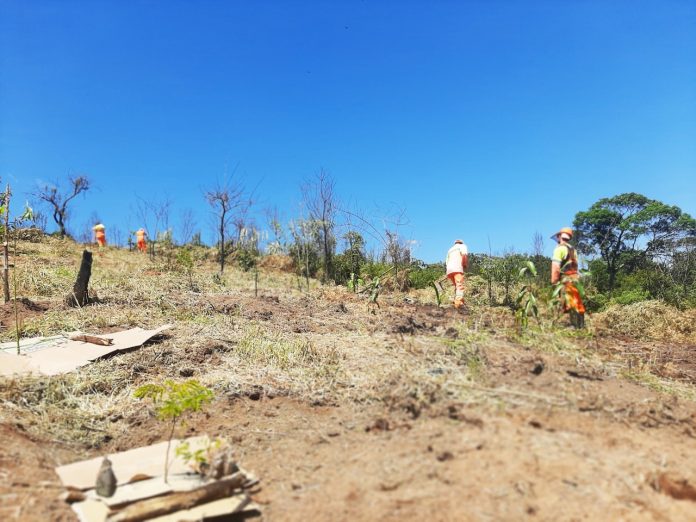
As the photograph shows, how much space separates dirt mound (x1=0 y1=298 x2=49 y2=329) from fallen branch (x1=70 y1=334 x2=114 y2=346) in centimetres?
153

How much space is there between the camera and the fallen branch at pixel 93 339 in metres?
5.73

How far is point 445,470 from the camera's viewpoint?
2.74 meters

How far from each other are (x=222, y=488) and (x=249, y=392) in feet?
5.85

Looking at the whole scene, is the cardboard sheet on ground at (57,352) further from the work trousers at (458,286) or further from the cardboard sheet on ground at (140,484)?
the work trousers at (458,286)

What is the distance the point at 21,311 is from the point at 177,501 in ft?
20.3

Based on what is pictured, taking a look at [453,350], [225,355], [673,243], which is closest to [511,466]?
[453,350]

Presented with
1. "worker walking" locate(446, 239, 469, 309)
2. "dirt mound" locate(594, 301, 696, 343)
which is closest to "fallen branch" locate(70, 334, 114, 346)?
"worker walking" locate(446, 239, 469, 309)

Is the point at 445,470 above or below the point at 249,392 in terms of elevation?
below

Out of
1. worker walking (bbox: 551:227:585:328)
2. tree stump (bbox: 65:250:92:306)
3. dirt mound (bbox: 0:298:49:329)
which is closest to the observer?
worker walking (bbox: 551:227:585:328)

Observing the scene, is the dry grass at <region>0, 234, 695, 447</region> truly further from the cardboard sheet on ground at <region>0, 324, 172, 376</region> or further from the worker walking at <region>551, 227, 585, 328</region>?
the worker walking at <region>551, 227, 585, 328</region>

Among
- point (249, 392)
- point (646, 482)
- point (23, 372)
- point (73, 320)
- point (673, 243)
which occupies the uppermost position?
point (673, 243)

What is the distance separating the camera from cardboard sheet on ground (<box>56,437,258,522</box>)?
104 inches

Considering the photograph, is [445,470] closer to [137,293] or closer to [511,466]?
[511,466]

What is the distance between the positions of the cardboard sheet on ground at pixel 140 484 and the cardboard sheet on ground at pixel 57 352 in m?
2.20
